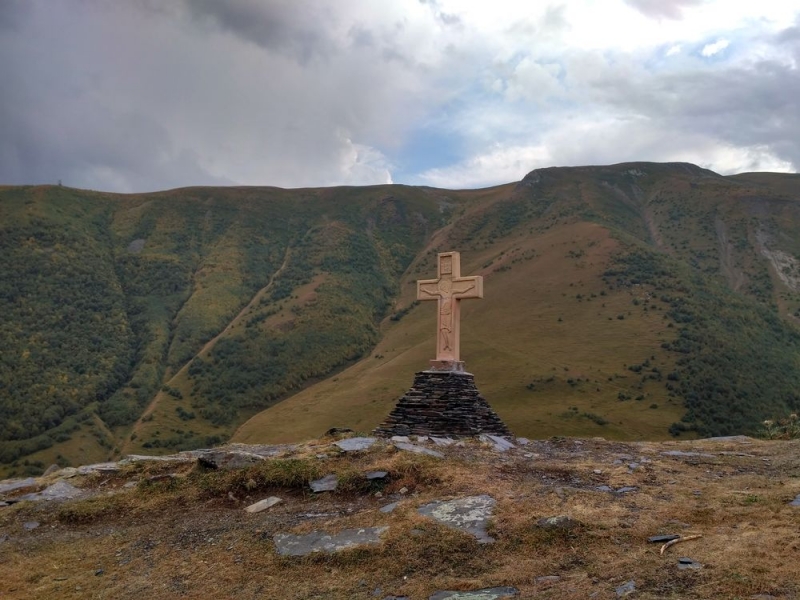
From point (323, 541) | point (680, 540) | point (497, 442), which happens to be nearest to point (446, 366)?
point (497, 442)

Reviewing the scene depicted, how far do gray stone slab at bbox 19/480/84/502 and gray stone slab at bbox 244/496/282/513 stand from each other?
413 centimetres

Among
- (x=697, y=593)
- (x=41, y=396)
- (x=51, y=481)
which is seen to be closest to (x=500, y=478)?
(x=697, y=593)

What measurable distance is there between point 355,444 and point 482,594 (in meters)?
6.76

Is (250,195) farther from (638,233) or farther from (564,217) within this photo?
(638,233)

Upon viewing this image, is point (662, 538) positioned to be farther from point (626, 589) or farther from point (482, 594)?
point (482, 594)

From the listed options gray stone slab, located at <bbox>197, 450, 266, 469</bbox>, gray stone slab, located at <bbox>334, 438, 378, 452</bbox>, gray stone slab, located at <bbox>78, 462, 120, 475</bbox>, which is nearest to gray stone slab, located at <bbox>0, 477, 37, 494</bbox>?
gray stone slab, located at <bbox>78, 462, 120, 475</bbox>

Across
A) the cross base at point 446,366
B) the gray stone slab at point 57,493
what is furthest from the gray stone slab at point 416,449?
the gray stone slab at point 57,493

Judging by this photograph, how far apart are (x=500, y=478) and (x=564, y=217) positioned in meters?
99.7

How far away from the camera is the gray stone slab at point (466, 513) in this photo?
8.21m

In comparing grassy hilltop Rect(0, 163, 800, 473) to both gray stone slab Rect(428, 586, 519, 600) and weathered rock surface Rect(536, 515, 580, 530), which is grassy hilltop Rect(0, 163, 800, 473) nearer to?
weathered rock surface Rect(536, 515, 580, 530)

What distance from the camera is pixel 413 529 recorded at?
833 cm

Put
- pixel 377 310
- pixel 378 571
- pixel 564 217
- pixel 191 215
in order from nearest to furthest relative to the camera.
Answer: pixel 378 571 < pixel 377 310 < pixel 564 217 < pixel 191 215

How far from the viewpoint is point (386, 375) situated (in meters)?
62.2

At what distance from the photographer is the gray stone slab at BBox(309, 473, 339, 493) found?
1052 centimetres
